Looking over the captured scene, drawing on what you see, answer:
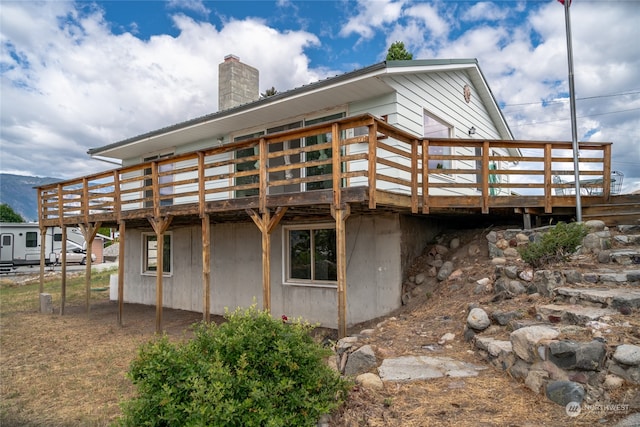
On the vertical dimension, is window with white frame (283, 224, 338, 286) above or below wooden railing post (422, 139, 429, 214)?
below

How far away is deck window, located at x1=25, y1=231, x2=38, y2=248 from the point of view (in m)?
24.8

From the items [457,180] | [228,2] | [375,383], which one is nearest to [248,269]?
[457,180]

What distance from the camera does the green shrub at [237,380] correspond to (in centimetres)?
307

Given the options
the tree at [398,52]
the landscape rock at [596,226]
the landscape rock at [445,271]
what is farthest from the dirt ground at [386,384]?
the tree at [398,52]

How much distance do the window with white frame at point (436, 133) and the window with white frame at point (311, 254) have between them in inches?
113

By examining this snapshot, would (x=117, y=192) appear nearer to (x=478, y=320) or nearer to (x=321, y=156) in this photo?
(x=321, y=156)

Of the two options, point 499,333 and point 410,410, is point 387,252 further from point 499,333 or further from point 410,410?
point 410,410

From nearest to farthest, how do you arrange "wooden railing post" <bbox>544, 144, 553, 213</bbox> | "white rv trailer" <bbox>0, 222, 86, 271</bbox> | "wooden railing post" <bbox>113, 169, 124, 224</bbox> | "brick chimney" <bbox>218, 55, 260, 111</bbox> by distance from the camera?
"wooden railing post" <bbox>544, 144, 553, 213</bbox>, "wooden railing post" <bbox>113, 169, 124, 224</bbox>, "brick chimney" <bbox>218, 55, 260, 111</bbox>, "white rv trailer" <bbox>0, 222, 86, 271</bbox>

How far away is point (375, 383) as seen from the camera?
389 cm

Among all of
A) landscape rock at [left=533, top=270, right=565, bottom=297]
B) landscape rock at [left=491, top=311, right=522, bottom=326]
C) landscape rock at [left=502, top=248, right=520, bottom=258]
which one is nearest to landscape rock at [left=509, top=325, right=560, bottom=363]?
landscape rock at [left=491, top=311, right=522, bottom=326]

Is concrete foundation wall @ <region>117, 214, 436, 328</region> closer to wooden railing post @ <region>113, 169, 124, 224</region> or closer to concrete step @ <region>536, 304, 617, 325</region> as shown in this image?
wooden railing post @ <region>113, 169, 124, 224</region>

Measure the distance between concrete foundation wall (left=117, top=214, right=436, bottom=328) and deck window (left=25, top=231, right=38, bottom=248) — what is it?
16.1 metres

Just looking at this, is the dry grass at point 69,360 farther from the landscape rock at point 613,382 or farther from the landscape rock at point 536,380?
the landscape rock at point 613,382

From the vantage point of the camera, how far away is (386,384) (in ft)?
12.9
